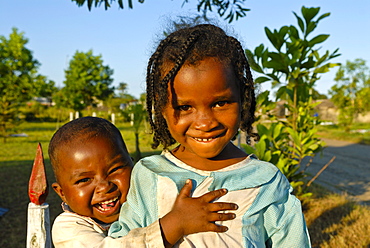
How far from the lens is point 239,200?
4.05 feet

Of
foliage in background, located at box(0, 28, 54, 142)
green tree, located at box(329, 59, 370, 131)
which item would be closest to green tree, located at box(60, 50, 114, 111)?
foliage in background, located at box(0, 28, 54, 142)

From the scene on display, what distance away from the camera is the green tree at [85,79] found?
3231cm

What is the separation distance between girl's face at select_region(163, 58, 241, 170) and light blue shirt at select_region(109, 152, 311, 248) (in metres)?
0.11

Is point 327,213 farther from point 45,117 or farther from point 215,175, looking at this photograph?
point 45,117

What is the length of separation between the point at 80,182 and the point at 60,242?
0.26m

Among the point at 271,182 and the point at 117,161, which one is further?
the point at 117,161

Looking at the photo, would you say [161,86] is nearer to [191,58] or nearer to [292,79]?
[191,58]

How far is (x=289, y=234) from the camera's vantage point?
128cm

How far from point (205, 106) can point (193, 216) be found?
371 mm

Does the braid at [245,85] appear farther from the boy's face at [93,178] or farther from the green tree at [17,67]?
the green tree at [17,67]

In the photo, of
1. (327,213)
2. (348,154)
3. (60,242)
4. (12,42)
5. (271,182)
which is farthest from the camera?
(12,42)

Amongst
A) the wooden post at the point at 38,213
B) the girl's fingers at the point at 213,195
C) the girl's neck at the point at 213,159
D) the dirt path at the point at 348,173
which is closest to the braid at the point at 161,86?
the girl's neck at the point at 213,159

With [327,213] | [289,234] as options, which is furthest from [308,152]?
[289,234]

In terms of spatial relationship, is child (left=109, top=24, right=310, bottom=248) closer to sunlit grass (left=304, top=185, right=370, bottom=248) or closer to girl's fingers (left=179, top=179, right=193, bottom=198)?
girl's fingers (left=179, top=179, right=193, bottom=198)
